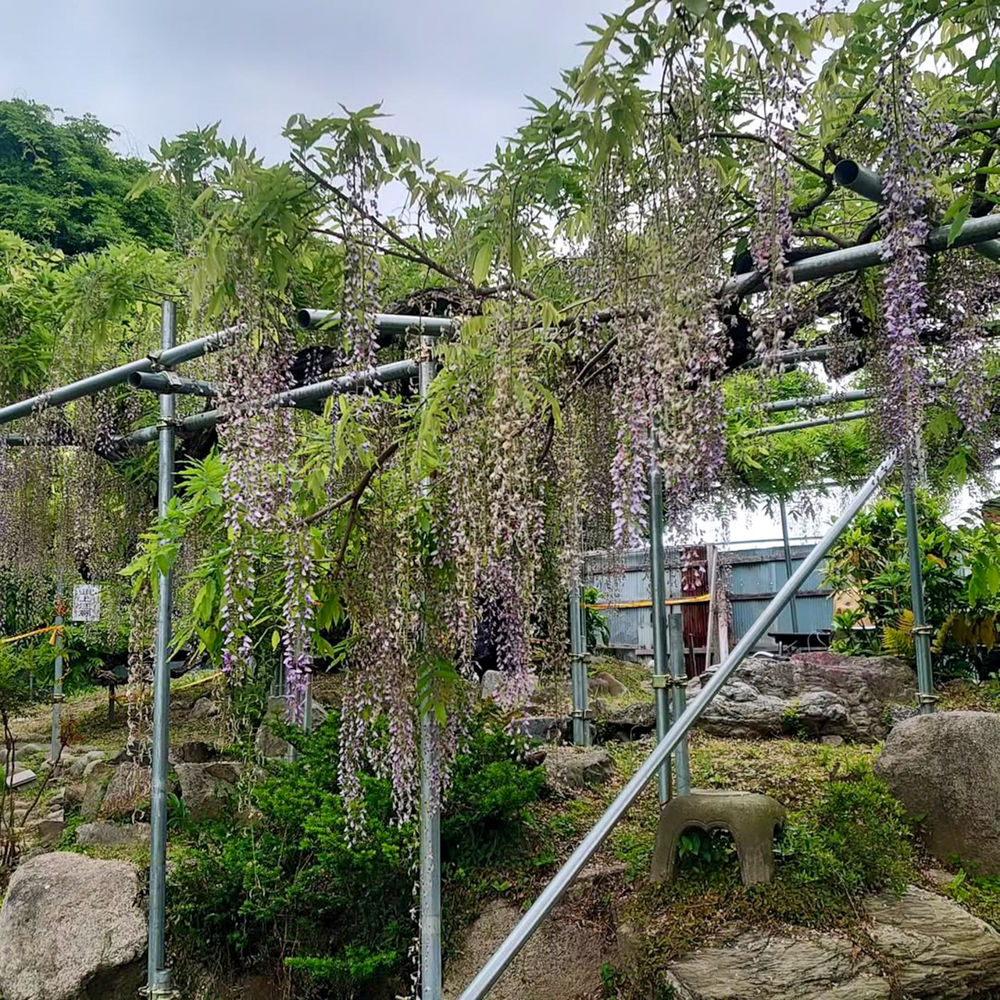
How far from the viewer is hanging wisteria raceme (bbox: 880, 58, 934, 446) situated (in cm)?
188

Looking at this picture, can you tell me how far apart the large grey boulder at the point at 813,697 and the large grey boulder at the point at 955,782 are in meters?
1.65

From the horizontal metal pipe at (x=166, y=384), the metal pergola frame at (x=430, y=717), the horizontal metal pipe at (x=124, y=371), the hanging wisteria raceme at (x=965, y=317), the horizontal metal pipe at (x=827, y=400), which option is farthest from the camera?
the horizontal metal pipe at (x=827, y=400)

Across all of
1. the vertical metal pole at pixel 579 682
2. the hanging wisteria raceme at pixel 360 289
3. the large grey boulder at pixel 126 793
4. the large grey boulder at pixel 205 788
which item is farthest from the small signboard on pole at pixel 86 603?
the hanging wisteria raceme at pixel 360 289

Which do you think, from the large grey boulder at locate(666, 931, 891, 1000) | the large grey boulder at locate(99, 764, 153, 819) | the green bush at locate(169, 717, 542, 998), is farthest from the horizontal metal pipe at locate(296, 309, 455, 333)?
the large grey boulder at locate(99, 764, 153, 819)

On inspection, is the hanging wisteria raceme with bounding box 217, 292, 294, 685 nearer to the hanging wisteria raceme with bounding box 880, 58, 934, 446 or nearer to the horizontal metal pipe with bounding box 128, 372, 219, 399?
the horizontal metal pipe with bounding box 128, 372, 219, 399

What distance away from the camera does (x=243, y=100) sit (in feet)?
11.2

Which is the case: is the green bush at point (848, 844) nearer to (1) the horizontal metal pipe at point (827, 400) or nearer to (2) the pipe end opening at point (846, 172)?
(1) the horizontal metal pipe at point (827, 400)

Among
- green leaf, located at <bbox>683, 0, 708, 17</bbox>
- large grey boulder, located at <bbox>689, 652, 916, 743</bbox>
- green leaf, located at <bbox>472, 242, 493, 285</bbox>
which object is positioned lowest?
large grey boulder, located at <bbox>689, 652, 916, 743</bbox>

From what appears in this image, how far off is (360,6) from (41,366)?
219 centimetres

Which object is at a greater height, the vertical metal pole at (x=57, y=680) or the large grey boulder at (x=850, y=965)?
the vertical metal pole at (x=57, y=680)

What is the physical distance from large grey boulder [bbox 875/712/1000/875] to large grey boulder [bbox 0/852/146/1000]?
2.76m

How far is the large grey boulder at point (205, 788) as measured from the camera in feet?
13.8

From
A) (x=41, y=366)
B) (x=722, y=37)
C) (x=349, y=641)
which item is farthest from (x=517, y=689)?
(x=41, y=366)

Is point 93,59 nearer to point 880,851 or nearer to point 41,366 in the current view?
point 41,366
